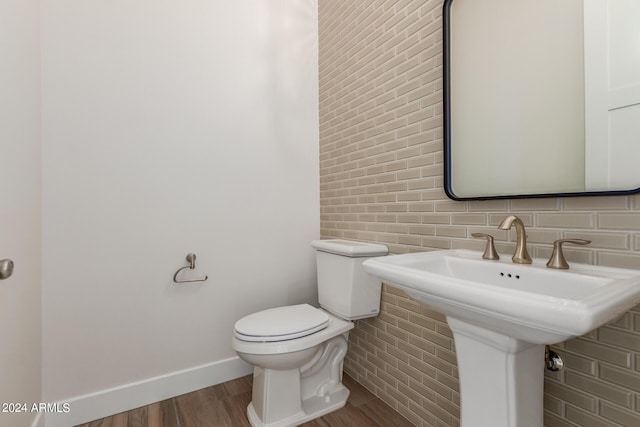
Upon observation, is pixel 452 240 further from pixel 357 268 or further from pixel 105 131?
pixel 105 131

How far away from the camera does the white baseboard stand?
1.44 metres

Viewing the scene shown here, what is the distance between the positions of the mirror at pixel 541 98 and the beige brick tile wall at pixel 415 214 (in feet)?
0.21

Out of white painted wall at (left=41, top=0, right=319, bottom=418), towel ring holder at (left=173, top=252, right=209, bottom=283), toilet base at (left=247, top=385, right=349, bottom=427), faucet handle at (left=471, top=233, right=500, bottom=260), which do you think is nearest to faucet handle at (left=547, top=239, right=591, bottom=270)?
faucet handle at (left=471, top=233, right=500, bottom=260)

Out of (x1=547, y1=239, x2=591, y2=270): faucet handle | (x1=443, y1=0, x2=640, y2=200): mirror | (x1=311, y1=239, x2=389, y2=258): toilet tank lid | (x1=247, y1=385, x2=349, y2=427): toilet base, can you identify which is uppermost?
(x1=443, y1=0, x2=640, y2=200): mirror

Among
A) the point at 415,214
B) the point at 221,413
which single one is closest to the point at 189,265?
the point at 221,413

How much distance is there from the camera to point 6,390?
0.99m

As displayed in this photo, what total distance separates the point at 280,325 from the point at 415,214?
0.83 meters

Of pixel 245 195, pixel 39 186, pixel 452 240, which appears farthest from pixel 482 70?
pixel 39 186

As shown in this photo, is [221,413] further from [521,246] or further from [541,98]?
[541,98]

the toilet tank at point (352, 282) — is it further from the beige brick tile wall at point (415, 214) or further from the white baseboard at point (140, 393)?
the white baseboard at point (140, 393)

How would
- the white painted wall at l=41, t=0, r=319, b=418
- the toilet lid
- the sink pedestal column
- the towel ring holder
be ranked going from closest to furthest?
1. the sink pedestal column
2. the toilet lid
3. the white painted wall at l=41, t=0, r=319, b=418
4. the towel ring holder

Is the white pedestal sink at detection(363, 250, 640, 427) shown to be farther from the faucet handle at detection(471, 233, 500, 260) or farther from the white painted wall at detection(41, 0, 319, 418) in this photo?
the white painted wall at detection(41, 0, 319, 418)

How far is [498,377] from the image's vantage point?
2.66 feet

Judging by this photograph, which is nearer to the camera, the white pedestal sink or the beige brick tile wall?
the white pedestal sink
